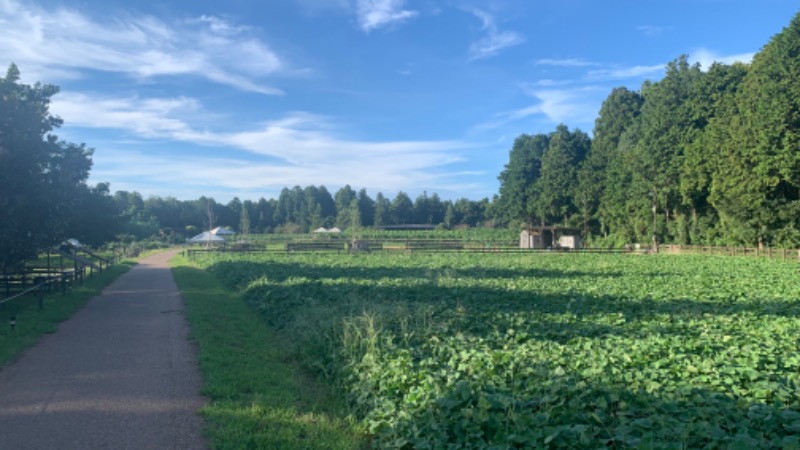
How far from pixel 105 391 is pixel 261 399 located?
2.17 metres

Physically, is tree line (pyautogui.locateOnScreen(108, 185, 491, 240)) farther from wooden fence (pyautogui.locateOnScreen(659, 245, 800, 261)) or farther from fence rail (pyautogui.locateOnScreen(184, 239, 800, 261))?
wooden fence (pyautogui.locateOnScreen(659, 245, 800, 261))

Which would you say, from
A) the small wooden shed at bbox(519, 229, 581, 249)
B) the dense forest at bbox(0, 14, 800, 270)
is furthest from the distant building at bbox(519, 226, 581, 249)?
the dense forest at bbox(0, 14, 800, 270)

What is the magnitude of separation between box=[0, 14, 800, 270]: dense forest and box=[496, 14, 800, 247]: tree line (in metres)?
0.11

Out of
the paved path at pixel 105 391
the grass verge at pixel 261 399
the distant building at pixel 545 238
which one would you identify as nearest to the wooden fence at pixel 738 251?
the distant building at pixel 545 238

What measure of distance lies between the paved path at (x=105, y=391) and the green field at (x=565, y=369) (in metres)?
Result: 2.15

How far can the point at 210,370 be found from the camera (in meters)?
8.48

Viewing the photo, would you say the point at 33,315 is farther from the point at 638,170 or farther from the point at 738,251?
the point at 638,170

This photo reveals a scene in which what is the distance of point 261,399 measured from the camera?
23.4ft

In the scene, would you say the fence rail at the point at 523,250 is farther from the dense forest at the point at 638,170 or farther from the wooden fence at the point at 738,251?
the dense forest at the point at 638,170

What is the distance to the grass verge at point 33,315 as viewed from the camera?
1018 cm

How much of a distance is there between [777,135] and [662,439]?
39.8m

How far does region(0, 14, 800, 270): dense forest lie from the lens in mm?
15641

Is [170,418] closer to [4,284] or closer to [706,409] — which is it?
[706,409]

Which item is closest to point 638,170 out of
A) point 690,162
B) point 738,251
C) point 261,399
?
point 690,162
